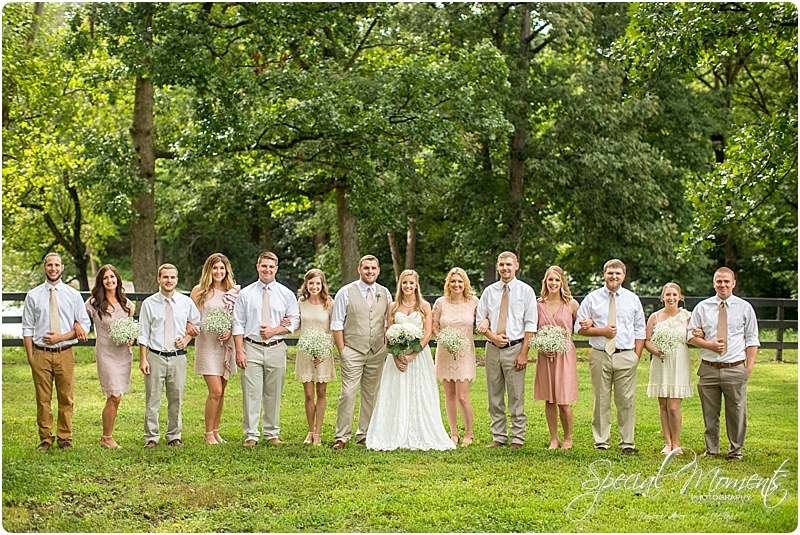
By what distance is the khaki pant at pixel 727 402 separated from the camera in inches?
324

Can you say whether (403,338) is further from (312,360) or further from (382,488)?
(382,488)

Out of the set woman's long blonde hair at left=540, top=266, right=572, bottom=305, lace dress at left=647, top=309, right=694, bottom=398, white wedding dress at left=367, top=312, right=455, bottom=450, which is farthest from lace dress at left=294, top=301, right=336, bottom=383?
lace dress at left=647, top=309, right=694, bottom=398

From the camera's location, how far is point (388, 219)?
Result: 16.6m

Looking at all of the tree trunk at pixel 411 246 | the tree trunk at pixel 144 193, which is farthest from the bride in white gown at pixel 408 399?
the tree trunk at pixel 411 246

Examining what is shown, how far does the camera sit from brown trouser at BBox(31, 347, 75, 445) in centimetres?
849

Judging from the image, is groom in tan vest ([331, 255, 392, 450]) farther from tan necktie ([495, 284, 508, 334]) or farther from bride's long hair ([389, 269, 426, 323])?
tan necktie ([495, 284, 508, 334])

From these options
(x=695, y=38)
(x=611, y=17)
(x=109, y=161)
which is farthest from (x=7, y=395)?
(x=611, y=17)

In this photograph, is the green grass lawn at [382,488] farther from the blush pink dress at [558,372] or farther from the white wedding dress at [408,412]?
the blush pink dress at [558,372]

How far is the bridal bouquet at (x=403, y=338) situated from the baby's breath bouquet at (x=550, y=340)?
1177 millimetres

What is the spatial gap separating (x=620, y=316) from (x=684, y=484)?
1844 mm

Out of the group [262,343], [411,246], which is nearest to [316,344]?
[262,343]

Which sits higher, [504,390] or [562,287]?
[562,287]

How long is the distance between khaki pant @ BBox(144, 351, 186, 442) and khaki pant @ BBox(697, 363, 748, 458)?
5.26 metres

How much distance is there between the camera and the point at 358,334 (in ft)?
28.9
